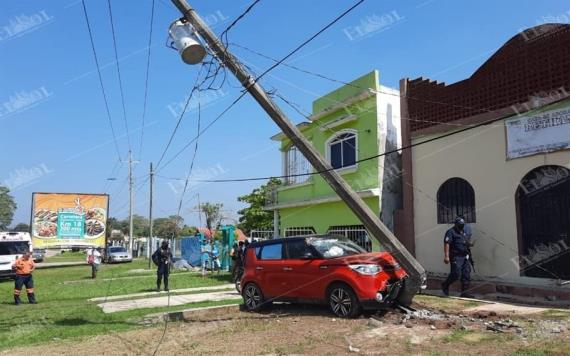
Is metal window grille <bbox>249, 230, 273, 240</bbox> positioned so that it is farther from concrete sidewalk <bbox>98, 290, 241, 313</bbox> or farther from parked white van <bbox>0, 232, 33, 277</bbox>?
concrete sidewalk <bbox>98, 290, 241, 313</bbox>

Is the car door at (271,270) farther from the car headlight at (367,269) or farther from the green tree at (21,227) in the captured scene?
the green tree at (21,227)

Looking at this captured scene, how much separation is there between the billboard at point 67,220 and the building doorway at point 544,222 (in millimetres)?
31152

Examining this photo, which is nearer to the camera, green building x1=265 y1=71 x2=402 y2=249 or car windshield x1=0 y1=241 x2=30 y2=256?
green building x1=265 y1=71 x2=402 y2=249

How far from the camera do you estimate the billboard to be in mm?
34750

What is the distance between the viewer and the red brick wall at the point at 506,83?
1084 centimetres

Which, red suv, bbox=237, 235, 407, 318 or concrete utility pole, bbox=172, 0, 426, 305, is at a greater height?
concrete utility pole, bbox=172, 0, 426, 305

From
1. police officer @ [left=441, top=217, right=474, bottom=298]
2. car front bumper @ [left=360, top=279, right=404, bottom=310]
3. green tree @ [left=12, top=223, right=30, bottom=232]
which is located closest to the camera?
car front bumper @ [left=360, top=279, right=404, bottom=310]

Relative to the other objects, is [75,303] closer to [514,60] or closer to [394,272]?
[394,272]

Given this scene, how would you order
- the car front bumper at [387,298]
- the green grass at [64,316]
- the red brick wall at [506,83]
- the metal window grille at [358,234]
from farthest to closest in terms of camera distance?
the metal window grille at [358,234]
the red brick wall at [506,83]
the green grass at [64,316]
the car front bumper at [387,298]

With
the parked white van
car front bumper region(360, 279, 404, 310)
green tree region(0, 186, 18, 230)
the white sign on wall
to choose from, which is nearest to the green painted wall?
the white sign on wall

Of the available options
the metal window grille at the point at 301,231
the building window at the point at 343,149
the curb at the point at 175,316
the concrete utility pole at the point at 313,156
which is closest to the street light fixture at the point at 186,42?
the concrete utility pole at the point at 313,156

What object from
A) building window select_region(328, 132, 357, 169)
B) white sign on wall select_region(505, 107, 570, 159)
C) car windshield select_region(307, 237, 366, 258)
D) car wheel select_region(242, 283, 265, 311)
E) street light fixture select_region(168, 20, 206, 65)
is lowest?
car wheel select_region(242, 283, 265, 311)

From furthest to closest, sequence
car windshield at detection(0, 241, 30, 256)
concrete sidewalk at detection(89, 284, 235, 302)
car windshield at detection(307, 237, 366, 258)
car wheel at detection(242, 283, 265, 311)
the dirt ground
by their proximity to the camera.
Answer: car windshield at detection(0, 241, 30, 256), concrete sidewalk at detection(89, 284, 235, 302), car wheel at detection(242, 283, 265, 311), car windshield at detection(307, 237, 366, 258), the dirt ground

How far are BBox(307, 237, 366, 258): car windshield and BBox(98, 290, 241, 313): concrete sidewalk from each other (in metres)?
4.36
